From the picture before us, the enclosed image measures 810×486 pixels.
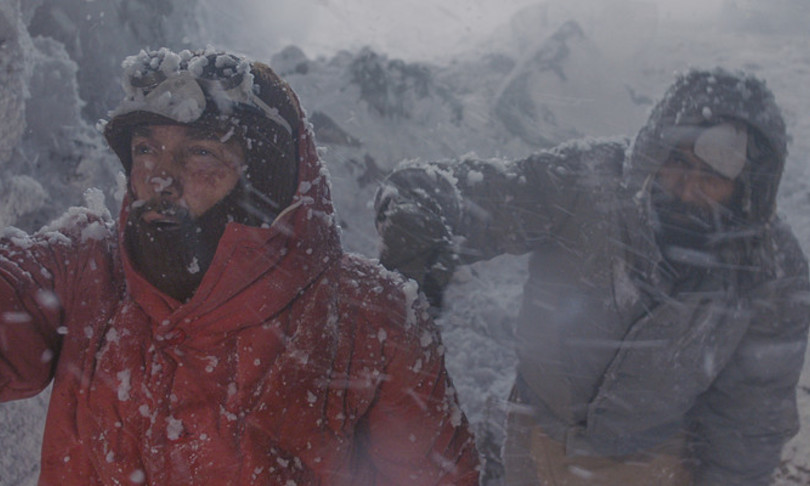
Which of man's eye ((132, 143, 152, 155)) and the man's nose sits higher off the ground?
man's eye ((132, 143, 152, 155))

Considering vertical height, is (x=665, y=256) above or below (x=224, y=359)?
above

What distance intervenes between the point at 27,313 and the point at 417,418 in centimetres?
92

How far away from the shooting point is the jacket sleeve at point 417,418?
158 centimetres

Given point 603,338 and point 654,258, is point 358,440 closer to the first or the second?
point 603,338

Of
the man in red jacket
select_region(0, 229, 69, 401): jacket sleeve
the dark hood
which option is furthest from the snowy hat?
the dark hood

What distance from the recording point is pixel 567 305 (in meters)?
2.35

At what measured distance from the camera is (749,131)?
2.25m

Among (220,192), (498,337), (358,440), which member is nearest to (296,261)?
(220,192)

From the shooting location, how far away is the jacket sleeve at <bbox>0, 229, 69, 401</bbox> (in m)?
1.30

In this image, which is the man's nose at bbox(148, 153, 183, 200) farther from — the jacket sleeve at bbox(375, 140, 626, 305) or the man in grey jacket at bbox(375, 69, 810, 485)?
the man in grey jacket at bbox(375, 69, 810, 485)

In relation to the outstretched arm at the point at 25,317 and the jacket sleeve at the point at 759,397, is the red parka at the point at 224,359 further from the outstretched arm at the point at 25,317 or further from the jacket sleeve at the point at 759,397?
the jacket sleeve at the point at 759,397

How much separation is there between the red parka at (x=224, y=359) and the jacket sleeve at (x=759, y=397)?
4.50 feet

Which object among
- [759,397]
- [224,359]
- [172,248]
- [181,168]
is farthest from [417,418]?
[759,397]

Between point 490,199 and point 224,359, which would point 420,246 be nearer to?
point 490,199
